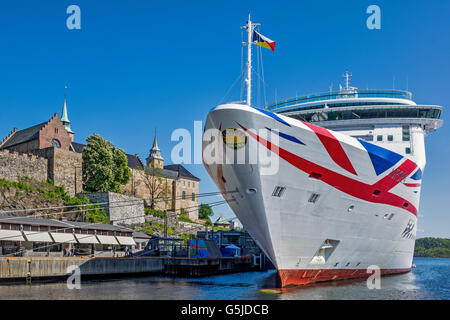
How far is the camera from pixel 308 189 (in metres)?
18.4

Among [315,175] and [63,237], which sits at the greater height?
[315,175]

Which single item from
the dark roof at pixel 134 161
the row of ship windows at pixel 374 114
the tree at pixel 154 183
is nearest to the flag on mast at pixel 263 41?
the row of ship windows at pixel 374 114

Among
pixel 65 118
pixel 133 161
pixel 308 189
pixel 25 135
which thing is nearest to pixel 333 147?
pixel 308 189

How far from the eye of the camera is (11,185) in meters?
41.2

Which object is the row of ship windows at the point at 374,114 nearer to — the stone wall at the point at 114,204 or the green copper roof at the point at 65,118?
the stone wall at the point at 114,204

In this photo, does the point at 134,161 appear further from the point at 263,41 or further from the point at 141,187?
the point at 263,41

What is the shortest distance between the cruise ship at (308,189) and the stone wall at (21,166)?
29199mm

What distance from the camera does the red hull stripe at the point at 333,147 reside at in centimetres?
1828

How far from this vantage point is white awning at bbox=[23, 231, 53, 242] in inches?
1055

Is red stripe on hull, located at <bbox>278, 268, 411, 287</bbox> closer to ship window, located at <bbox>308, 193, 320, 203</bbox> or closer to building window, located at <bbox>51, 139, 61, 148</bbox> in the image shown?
ship window, located at <bbox>308, 193, 320, 203</bbox>

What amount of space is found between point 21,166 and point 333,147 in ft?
119

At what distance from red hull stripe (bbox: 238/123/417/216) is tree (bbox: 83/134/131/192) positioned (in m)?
36.2
